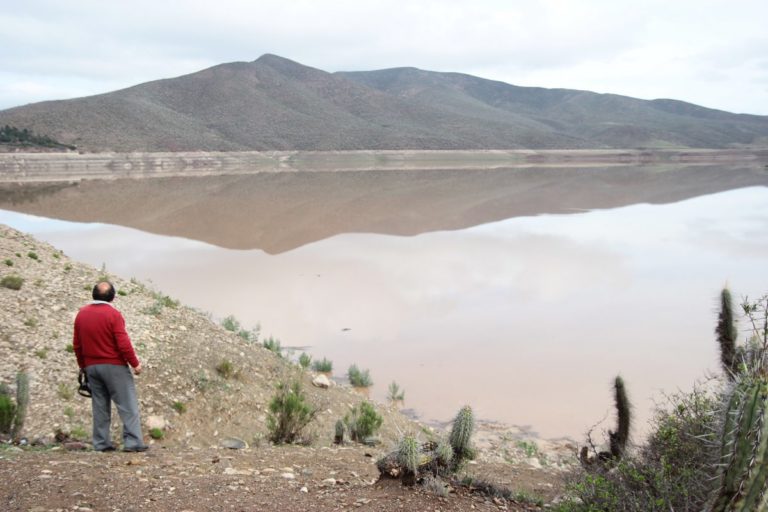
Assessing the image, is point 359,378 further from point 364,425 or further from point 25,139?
point 25,139

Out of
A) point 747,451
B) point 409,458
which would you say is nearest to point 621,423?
point 409,458

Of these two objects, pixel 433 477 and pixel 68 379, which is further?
pixel 68 379

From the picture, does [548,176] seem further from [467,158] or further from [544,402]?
[544,402]

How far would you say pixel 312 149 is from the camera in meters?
81.1

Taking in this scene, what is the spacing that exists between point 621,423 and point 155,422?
4624 millimetres

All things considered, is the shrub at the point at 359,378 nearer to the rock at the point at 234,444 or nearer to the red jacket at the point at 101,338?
the rock at the point at 234,444

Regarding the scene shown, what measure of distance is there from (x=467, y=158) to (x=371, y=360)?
73.2m

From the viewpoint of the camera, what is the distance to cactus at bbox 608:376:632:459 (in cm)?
591

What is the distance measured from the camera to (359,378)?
9.99m

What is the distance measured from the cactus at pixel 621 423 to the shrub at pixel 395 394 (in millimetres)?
3971

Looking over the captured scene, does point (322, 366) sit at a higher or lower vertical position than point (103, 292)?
lower

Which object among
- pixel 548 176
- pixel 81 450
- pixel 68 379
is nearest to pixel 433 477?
pixel 81 450

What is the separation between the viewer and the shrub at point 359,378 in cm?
997

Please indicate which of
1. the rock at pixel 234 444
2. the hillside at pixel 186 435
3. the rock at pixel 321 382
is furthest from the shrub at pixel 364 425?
the rock at pixel 321 382
